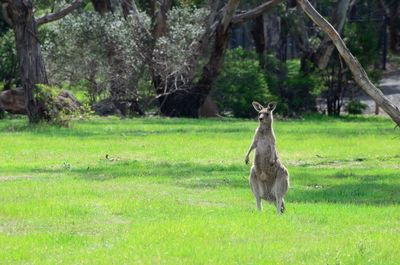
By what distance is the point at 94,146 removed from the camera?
83.6 ft

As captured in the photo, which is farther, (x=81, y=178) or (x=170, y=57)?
(x=170, y=57)

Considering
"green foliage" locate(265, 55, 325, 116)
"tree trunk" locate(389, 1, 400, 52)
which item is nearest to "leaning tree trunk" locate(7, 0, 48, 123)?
"green foliage" locate(265, 55, 325, 116)

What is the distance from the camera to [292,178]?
19.1 meters

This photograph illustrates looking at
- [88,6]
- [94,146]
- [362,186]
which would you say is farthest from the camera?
[88,6]

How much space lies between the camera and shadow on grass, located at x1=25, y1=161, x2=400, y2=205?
1644cm

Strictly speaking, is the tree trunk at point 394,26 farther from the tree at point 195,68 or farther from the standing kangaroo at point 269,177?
the standing kangaroo at point 269,177

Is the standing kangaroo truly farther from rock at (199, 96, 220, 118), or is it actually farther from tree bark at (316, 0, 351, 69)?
tree bark at (316, 0, 351, 69)

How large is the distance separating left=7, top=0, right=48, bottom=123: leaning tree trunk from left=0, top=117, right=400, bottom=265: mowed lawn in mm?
1726

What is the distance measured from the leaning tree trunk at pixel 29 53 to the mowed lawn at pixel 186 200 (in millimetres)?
1726

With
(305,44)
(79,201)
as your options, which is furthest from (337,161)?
(305,44)

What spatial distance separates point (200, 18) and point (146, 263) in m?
30.1

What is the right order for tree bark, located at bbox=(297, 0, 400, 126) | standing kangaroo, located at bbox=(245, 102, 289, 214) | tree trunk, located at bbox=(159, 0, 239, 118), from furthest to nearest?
tree trunk, located at bbox=(159, 0, 239, 118) → tree bark, located at bbox=(297, 0, 400, 126) → standing kangaroo, located at bbox=(245, 102, 289, 214)

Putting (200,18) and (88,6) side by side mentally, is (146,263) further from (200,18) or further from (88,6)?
(88,6)

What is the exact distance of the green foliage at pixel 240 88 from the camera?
4028 cm
